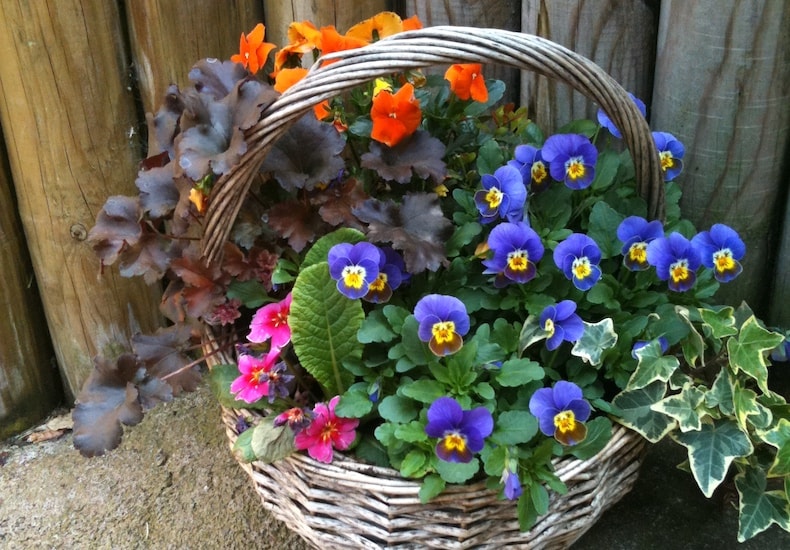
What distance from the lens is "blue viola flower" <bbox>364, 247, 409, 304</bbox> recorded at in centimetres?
131

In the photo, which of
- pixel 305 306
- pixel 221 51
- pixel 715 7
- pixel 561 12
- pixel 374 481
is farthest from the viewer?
pixel 221 51

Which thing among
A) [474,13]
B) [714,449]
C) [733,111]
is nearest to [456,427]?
[714,449]

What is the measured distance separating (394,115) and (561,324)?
1.51 ft

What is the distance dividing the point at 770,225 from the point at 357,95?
97 cm

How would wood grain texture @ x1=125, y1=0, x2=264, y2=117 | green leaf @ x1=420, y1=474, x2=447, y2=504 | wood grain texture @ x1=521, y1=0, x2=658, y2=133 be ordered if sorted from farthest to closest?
wood grain texture @ x1=125, y1=0, x2=264, y2=117
wood grain texture @ x1=521, y1=0, x2=658, y2=133
green leaf @ x1=420, y1=474, x2=447, y2=504

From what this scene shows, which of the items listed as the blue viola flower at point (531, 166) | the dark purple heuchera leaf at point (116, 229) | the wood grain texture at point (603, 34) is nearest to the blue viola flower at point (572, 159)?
the blue viola flower at point (531, 166)

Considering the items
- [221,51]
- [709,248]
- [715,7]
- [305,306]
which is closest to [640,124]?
[709,248]

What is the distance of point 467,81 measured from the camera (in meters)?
1.39

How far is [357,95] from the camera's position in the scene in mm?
1474

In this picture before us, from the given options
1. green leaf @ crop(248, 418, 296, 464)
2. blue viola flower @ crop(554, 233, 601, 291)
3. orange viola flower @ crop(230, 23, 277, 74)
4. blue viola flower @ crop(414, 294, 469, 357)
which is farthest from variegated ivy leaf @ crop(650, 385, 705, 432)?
orange viola flower @ crop(230, 23, 277, 74)

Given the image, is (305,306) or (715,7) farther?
(715,7)

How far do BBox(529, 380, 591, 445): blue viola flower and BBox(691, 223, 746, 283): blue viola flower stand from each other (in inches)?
15.8

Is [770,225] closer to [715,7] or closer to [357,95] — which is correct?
[715,7]

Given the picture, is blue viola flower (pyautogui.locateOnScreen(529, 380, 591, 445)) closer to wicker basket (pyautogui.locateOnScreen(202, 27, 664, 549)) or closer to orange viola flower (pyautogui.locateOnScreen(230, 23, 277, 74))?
wicker basket (pyautogui.locateOnScreen(202, 27, 664, 549))
